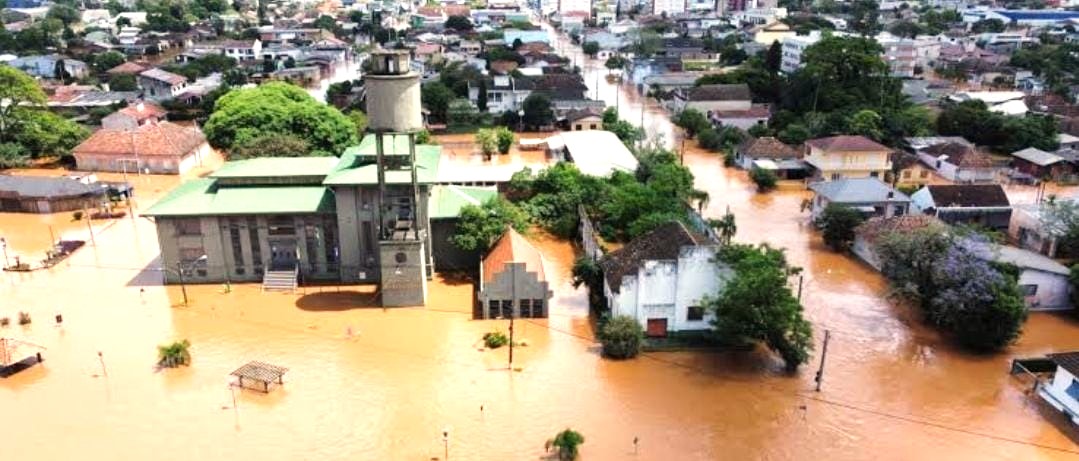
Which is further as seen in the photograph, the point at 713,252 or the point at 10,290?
the point at 10,290

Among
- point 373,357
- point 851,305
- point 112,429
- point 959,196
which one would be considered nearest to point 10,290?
point 112,429

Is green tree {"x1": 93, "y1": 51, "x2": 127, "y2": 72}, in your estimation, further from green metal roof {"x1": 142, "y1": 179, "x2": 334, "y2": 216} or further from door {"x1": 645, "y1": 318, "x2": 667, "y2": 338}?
door {"x1": 645, "y1": 318, "x2": 667, "y2": 338}

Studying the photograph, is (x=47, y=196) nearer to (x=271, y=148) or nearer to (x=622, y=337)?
(x=271, y=148)

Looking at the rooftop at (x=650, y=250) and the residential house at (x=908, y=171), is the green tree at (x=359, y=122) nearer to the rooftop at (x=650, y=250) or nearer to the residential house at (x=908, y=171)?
the rooftop at (x=650, y=250)

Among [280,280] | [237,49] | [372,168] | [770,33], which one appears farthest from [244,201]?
[770,33]

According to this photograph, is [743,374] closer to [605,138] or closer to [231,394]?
[231,394]

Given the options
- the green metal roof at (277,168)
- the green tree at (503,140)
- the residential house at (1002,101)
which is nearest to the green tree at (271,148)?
the green metal roof at (277,168)
